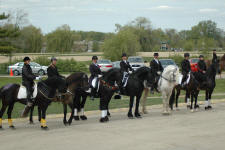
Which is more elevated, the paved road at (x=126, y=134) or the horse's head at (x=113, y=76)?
the horse's head at (x=113, y=76)

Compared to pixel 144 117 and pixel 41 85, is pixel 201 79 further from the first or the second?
pixel 41 85

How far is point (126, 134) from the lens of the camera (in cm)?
1173

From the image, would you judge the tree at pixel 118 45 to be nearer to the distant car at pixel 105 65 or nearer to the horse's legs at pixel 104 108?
the distant car at pixel 105 65

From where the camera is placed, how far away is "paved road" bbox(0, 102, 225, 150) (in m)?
10.1

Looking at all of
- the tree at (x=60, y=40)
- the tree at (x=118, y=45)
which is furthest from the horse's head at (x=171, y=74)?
the tree at (x=60, y=40)

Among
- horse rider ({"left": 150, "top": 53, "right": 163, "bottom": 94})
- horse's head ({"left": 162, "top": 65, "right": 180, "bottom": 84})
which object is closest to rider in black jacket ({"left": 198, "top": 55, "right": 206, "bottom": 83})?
horse's head ({"left": 162, "top": 65, "right": 180, "bottom": 84})

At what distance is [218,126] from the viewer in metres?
13.1

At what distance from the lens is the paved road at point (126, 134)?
33.2 ft

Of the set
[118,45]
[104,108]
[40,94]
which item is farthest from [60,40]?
[40,94]

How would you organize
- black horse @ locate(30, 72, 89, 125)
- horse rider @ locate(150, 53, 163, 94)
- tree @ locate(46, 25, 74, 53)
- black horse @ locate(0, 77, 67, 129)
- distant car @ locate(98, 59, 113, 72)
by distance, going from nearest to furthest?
black horse @ locate(0, 77, 67, 129) → black horse @ locate(30, 72, 89, 125) → horse rider @ locate(150, 53, 163, 94) → distant car @ locate(98, 59, 113, 72) → tree @ locate(46, 25, 74, 53)

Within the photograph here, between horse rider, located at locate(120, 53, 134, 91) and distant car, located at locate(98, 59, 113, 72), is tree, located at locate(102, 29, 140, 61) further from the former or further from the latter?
horse rider, located at locate(120, 53, 134, 91)

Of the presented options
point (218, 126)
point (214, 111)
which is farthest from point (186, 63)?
point (218, 126)

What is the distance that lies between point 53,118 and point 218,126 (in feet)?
23.1

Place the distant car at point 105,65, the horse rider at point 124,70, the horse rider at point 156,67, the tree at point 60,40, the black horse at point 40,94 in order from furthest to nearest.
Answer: the tree at point 60,40
the distant car at point 105,65
the horse rider at point 156,67
the horse rider at point 124,70
the black horse at point 40,94
